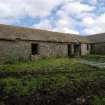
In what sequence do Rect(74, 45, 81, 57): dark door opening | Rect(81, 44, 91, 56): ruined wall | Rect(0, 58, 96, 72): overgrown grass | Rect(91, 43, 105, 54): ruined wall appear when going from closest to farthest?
Rect(0, 58, 96, 72): overgrown grass → Rect(74, 45, 81, 57): dark door opening → Rect(81, 44, 91, 56): ruined wall → Rect(91, 43, 105, 54): ruined wall

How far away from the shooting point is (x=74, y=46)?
26.8m

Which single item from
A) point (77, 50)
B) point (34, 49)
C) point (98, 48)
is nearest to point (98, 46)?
point (98, 48)

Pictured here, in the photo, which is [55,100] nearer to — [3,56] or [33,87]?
[33,87]

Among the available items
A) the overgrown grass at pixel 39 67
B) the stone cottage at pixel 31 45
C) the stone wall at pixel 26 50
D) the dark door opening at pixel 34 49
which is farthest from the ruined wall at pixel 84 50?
the overgrown grass at pixel 39 67

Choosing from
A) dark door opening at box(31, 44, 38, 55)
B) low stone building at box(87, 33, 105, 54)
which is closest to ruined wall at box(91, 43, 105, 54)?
low stone building at box(87, 33, 105, 54)

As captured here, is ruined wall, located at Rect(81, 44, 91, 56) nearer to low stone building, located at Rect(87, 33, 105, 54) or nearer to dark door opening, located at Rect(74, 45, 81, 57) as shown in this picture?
dark door opening, located at Rect(74, 45, 81, 57)

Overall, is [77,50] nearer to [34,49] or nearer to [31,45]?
[34,49]

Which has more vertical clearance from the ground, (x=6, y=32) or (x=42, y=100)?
(x=6, y=32)

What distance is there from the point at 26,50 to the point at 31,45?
1.24m

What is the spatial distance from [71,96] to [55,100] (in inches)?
29.2

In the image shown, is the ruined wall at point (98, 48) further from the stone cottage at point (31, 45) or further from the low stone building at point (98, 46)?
the stone cottage at point (31, 45)

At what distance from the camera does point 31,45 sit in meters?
21.1

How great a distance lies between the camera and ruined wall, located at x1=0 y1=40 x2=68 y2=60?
18250mm

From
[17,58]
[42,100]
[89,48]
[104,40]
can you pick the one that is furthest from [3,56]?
[104,40]
